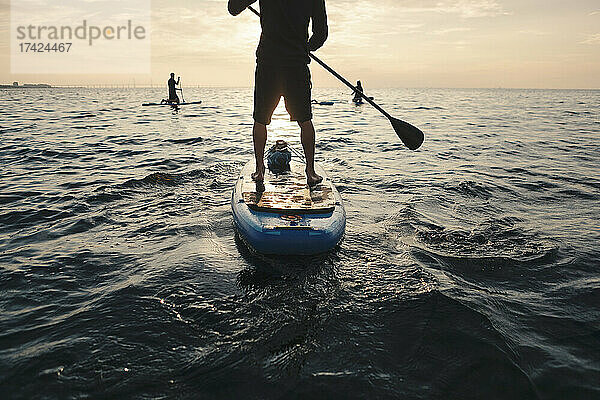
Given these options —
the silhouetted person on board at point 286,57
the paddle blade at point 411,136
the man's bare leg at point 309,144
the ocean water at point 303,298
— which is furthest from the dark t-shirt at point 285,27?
the ocean water at point 303,298

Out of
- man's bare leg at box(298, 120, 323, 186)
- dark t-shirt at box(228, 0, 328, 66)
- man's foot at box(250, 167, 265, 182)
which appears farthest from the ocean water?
dark t-shirt at box(228, 0, 328, 66)

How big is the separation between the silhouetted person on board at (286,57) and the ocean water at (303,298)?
5.04ft

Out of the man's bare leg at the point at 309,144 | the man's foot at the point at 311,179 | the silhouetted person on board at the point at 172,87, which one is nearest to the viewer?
the man's bare leg at the point at 309,144

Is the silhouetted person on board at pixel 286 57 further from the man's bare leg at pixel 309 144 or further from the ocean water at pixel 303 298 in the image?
the ocean water at pixel 303 298

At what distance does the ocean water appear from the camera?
2340 mm

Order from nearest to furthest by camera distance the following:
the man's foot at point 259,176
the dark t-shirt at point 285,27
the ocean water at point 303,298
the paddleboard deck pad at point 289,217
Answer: the ocean water at point 303,298, the paddleboard deck pad at point 289,217, the dark t-shirt at point 285,27, the man's foot at point 259,176

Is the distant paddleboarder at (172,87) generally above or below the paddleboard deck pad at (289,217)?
above

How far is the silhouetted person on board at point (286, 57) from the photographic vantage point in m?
4.68

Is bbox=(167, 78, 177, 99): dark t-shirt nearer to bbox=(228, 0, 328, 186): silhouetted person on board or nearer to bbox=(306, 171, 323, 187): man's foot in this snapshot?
bbox=(228, 0, 328, 186): silhouetted person on board

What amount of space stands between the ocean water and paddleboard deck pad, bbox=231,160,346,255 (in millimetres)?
224

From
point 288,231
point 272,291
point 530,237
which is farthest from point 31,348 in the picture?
point 530,237

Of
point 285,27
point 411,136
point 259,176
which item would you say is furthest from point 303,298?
point 411,136

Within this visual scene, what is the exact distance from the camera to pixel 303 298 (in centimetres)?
323

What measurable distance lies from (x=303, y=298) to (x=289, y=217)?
3.46 ft
